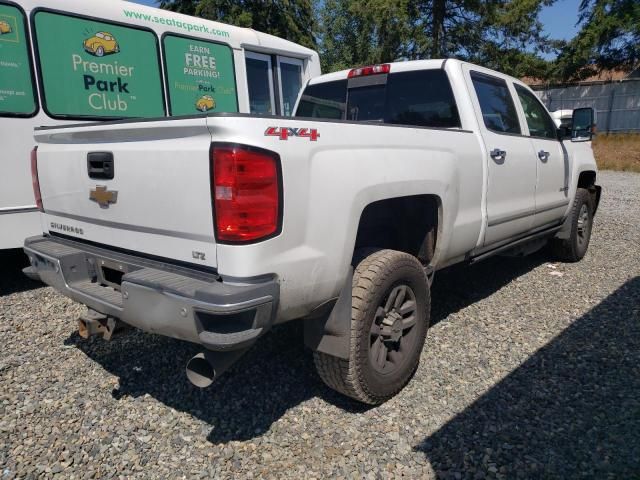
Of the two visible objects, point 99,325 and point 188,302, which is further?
point 99,325

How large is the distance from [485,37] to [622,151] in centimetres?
877

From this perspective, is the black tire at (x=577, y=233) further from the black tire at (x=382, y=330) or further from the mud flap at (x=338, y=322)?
the mud flap at (x=338, y=322)

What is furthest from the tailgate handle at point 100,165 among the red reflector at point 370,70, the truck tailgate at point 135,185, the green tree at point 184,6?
the green tree at point 184,6

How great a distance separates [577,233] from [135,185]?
5.20 metres

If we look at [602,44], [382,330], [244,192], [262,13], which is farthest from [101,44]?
[602,44]

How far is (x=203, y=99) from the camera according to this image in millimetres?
6105

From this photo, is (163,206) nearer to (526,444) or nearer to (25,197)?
(526,444)

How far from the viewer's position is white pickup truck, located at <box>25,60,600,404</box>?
2027mm

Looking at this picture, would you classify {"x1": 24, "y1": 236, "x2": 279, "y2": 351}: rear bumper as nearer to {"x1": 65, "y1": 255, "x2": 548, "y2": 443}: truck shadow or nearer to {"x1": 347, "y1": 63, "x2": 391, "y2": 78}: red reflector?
{"x1": 65, "y1": 255, "x2": 548, "y2": 443}: truck shadow

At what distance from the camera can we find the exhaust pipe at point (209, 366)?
2170mm

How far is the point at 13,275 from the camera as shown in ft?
18.0

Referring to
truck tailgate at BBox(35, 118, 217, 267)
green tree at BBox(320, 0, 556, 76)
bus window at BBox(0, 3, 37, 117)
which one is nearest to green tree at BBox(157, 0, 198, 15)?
green tree at BBox(320, 0, 556, 76)

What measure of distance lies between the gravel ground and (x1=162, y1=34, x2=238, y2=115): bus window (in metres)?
2.96

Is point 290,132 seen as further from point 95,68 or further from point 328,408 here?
point 95,68
